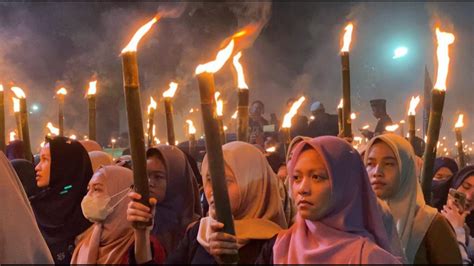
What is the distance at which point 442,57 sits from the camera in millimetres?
3070

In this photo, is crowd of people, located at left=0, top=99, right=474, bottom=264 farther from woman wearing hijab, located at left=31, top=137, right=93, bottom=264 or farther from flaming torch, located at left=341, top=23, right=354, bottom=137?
flaming torch, located at left=341, top=23, right=354, bottom=137

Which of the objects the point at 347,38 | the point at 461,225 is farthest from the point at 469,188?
the point at 347,38

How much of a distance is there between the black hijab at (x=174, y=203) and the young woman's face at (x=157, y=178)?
27 mm

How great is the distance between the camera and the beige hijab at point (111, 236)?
3191mm

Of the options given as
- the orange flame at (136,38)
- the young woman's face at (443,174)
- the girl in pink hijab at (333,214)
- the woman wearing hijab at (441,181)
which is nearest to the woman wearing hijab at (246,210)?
the girl in pink hijab at (333,214)

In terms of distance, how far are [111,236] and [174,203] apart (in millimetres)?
511

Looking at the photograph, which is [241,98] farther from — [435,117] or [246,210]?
[435,117]

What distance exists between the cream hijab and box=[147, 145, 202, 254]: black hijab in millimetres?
1231

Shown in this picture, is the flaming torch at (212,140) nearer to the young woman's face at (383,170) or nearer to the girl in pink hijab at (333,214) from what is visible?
the girl in pink hijab at (333,214)

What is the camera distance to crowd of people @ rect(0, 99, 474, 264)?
7.89ft

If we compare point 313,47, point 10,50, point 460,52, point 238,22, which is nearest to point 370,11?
point 313,47

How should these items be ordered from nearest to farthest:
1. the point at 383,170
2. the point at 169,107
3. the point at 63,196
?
the point at 383,170
the point at 63,196
the point at 169,107

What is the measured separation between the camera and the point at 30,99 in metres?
21.9

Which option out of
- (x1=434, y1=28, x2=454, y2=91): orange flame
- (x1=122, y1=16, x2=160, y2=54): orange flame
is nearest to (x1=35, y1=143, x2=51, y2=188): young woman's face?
(x1=122, y1=16, x2=160, y2=54): orange flame
